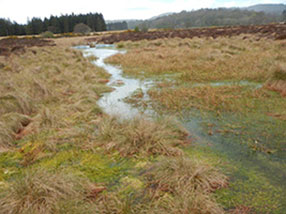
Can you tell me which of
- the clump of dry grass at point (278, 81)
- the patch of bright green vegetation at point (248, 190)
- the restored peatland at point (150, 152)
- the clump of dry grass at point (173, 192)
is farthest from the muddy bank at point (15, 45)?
the patch of bright green vegetation at point (248, 190)

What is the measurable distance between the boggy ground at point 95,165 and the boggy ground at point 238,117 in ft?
0.93

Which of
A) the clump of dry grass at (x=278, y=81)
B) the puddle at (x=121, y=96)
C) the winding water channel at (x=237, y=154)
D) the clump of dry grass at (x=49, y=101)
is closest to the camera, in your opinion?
the winding water channel at (x=237, y=154)

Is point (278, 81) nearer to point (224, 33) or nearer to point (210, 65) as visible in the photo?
point (210, 65)

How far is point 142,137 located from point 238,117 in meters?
2.61

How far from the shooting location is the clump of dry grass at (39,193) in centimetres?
241

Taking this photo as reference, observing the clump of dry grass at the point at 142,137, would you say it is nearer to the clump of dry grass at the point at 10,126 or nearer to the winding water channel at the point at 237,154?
the winding water channel at the point at 237,154

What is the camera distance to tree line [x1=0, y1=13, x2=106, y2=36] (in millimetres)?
58250

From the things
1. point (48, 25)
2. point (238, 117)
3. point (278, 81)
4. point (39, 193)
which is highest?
point (48, 25)

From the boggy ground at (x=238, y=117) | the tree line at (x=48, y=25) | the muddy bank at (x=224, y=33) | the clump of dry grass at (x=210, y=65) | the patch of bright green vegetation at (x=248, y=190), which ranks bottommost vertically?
the muddy bank at (x=224, y=33)

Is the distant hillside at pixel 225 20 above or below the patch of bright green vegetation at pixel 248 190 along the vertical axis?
below

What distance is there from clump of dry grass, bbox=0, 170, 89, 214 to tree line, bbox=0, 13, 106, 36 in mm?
67790

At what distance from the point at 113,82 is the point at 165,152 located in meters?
6.11

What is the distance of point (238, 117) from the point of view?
5.05 meters

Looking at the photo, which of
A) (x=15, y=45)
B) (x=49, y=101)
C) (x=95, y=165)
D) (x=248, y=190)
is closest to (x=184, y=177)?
(x=248, y=190)
